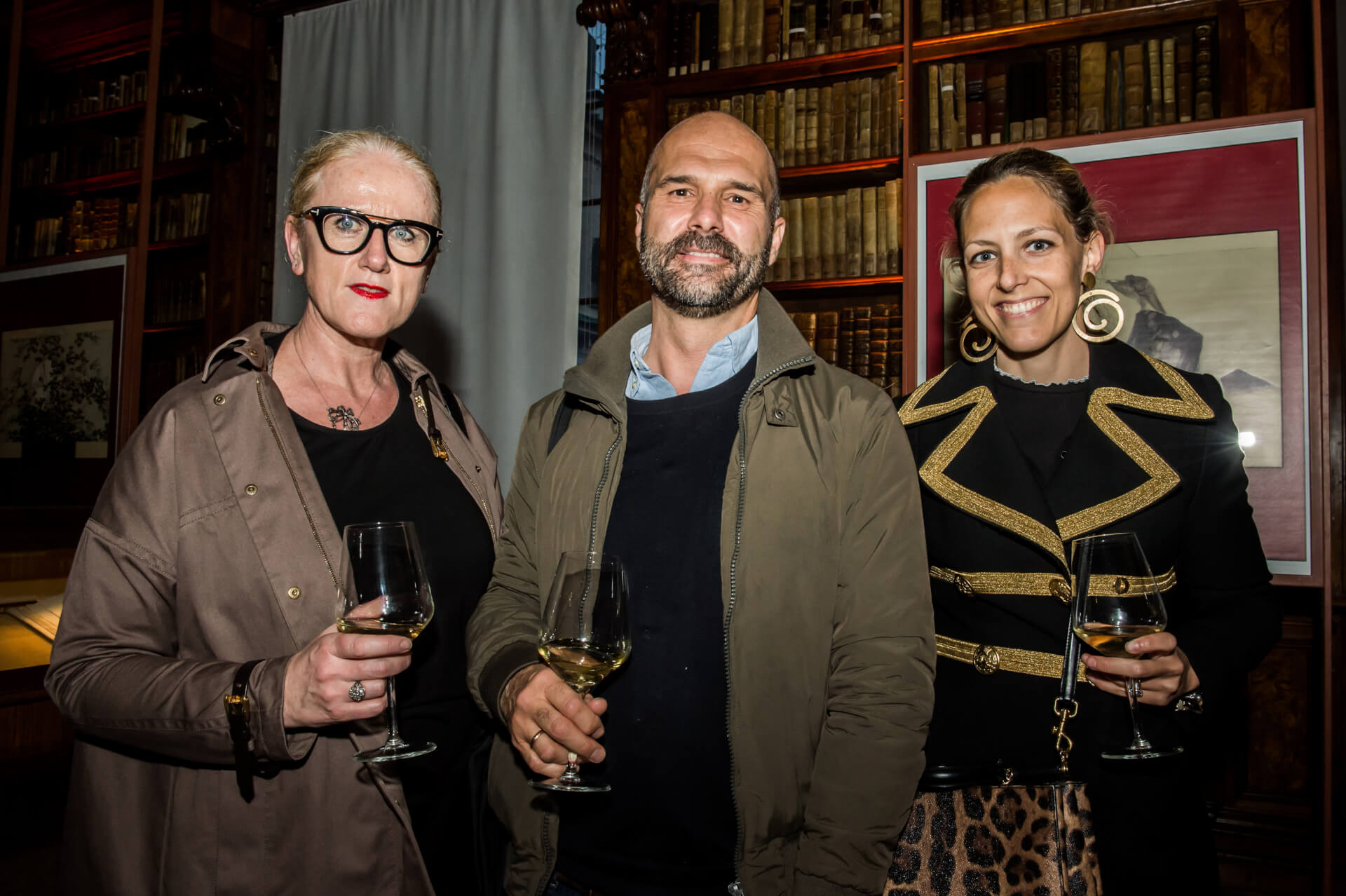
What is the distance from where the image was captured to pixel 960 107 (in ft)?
11.5

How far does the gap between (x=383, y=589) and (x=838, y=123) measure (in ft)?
10.2

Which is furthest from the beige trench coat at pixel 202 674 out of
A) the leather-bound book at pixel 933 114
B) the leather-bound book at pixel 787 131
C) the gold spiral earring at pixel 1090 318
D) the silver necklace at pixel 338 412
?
the leather-bound book at pixel 933 114

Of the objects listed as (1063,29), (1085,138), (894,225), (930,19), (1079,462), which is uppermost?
(930,19)

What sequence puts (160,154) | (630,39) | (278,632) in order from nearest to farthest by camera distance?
(278,632) → (630,39) → (160,154)

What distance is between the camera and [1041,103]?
339 cm

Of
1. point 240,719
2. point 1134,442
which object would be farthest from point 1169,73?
point 240,719

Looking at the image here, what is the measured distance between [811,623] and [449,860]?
2.82ft

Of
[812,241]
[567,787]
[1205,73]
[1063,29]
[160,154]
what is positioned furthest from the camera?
[160,154]

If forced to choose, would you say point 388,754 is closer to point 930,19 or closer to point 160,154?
point 930,19

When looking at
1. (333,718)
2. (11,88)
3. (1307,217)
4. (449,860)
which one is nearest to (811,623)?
(333,718)

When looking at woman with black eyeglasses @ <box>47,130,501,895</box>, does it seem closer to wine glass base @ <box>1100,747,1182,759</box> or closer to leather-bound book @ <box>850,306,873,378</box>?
wine glass base @ <box>1100,747,1182,759</box>

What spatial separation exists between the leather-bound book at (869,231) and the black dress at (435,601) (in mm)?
2395

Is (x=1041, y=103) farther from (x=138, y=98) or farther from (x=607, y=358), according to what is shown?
(x=138, y=98)

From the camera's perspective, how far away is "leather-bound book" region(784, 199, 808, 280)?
3.71 meters
